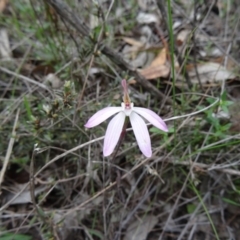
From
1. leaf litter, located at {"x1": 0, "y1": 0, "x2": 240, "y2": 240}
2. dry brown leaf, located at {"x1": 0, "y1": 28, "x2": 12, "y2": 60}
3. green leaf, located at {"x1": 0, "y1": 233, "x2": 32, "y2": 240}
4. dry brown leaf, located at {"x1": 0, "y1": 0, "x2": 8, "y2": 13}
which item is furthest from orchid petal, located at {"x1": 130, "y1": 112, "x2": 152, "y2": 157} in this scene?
dry brown leaf, located at {"x1": 0, "y1": 0, "x2": 8, "y2": 13}

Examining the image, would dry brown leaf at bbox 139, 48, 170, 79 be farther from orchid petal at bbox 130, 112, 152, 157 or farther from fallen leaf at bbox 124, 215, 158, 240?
orchid petal at bbox 130, 112, 152, 157

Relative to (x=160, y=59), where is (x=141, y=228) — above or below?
below

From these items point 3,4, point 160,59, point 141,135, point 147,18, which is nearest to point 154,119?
point 141,135

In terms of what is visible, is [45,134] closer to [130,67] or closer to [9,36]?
[130,67]

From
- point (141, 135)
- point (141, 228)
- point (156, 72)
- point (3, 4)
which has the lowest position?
point (141, 228)

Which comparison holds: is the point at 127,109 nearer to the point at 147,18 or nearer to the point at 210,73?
the point at 210,73
